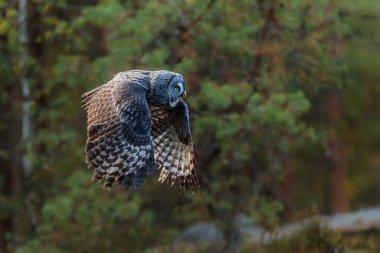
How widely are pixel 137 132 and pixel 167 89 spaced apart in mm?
439

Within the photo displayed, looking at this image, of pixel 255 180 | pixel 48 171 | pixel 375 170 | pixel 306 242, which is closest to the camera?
pixel 306 242

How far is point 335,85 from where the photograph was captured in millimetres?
14312

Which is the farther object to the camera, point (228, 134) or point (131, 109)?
point (228, 134)

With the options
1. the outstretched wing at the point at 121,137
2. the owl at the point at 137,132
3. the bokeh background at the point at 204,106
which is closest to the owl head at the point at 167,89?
the owl at the point at 137,132

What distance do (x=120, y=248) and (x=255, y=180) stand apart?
7.43 ft

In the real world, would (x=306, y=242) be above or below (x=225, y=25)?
below

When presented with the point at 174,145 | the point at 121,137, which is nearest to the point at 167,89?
the point at 121,137

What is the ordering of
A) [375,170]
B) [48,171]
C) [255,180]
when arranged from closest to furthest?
[255,180], [48,171], [375,170]

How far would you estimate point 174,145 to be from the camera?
8.80 m

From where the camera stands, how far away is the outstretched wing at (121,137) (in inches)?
311

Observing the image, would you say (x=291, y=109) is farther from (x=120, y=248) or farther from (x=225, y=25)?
(x=120, y=248)

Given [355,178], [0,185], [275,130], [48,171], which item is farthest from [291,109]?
[355,178]

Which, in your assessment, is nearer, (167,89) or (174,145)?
(167,89)

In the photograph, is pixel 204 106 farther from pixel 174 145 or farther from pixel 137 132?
pixel 137 132
